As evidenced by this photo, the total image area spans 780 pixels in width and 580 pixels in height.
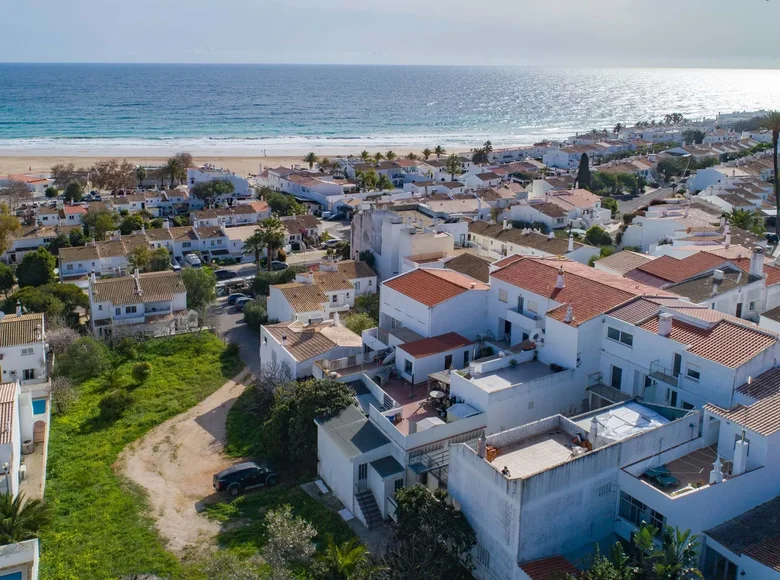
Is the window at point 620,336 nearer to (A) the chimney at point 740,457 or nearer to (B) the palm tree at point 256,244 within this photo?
(A) the chimney at point 740,457

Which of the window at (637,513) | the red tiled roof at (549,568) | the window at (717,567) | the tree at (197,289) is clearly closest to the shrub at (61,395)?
the tree at (197,289)

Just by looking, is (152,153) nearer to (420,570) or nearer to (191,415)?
(191,415)

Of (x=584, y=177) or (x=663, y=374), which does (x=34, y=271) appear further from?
(x=584, y=177)

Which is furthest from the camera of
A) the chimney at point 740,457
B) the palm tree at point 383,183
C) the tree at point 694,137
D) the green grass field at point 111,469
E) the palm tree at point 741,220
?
the tree at point 694,137

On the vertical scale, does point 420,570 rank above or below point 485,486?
below

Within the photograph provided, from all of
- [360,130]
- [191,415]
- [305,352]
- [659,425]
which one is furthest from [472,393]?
[360,130]

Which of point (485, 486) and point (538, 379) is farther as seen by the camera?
point (538, 379)
